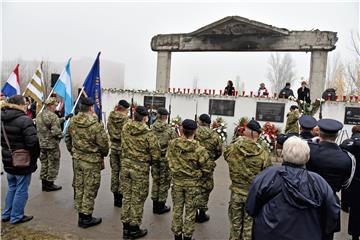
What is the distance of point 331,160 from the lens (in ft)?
10.6

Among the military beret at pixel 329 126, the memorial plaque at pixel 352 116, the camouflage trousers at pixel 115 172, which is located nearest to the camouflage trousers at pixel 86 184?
the camouflage trousers at pixel 115 172

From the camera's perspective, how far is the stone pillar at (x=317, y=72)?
38.7ft

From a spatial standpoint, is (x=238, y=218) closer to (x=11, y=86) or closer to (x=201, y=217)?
(x=201, y=217)

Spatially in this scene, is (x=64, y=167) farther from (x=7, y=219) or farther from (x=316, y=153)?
(x=316, y=153)

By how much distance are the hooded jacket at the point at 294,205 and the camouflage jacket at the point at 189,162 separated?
1338 millimetres

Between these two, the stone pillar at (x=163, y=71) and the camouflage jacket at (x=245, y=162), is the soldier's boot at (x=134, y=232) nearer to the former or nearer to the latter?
the camouflage jacket at (x=245, y=162)

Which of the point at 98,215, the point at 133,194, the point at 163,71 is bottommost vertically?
the point at 98,215

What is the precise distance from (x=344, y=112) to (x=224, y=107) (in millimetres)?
4150

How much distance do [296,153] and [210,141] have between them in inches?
96.7

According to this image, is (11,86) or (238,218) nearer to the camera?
(238,218)

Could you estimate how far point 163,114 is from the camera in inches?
205

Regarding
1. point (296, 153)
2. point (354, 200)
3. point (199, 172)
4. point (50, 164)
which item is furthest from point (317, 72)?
point (296, 153)

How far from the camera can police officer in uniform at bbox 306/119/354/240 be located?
3244 millimetres

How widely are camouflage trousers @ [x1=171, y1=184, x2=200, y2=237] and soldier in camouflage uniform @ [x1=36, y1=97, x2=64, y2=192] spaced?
10.1ft
